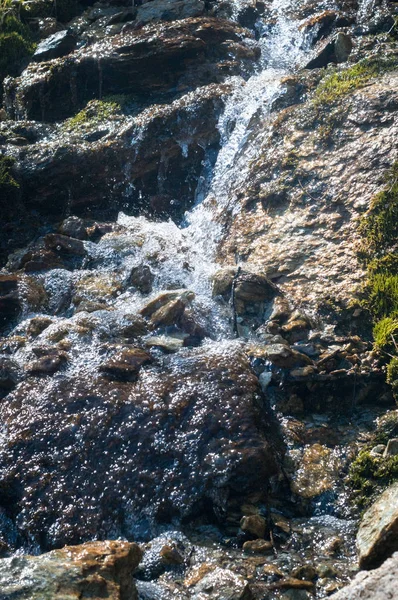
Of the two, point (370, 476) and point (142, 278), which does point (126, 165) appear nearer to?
point (142, 278)

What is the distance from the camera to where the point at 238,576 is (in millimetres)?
3918

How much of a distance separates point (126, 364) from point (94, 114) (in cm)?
652

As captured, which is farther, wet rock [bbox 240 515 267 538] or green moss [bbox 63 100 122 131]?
green moss [bbox 63 100 122 131]

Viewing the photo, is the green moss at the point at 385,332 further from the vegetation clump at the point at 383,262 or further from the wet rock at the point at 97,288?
the wet rock at the point at 97,288

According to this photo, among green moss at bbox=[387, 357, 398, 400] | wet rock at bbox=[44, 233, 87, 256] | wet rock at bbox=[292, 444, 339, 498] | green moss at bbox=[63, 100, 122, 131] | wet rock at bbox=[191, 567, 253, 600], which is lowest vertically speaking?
wet rock at bbox=[292, 444, 339, 498]

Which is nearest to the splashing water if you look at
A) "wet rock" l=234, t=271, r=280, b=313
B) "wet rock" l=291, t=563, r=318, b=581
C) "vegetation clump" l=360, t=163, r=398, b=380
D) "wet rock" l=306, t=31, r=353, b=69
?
"wet rock" l=306, t=31, r=353, b=69

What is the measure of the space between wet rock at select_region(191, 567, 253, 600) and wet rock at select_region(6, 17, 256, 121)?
29.0 feet

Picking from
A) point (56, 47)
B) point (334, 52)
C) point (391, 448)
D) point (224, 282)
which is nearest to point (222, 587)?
point (391, 448)

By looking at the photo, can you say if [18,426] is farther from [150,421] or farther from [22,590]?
[22,590]

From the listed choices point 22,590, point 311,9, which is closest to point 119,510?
point 22,590

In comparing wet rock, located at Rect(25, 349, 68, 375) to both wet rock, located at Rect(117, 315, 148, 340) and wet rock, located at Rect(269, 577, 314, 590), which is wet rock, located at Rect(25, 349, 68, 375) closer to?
wet rock, located at Rect(117, 315, 148, 340)

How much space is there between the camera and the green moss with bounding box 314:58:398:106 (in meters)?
8.35

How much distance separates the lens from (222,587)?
12.6ft

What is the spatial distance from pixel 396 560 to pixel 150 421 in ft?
7.58
